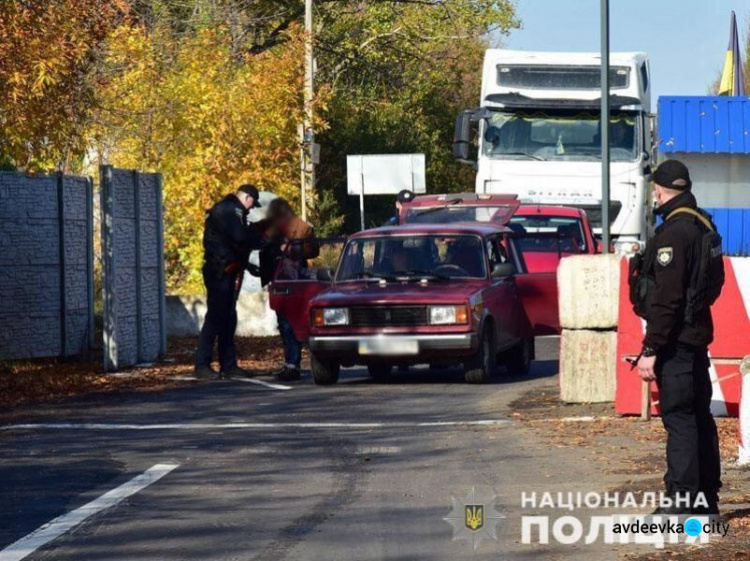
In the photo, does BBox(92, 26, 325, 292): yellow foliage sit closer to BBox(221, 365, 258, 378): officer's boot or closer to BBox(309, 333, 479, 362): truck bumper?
BBox(221, 365, 258, 378): officer's boot

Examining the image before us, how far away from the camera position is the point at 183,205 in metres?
30.0

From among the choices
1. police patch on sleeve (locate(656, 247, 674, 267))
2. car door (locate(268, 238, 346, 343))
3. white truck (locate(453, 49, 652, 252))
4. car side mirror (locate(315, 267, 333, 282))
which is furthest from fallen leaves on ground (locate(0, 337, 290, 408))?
police patch on sleeve (locate(656, 247, 674, 267))

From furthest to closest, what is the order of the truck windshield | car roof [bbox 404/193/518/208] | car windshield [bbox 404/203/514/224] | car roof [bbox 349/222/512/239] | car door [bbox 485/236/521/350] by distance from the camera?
the truck windshield, car roof [bbox 404/193/518/208], car windshield [bbox 404/203/514/224], car roof [bbox 349/222/512/239], car door [bbox 485/236/521/350]

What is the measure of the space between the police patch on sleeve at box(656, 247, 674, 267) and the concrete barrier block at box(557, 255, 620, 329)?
5.73m

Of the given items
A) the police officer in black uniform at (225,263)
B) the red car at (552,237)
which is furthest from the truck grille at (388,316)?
the red car at (552,237)

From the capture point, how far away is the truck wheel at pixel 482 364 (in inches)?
660

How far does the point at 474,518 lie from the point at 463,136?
65.0 feet

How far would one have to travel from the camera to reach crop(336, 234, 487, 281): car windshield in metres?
17.6

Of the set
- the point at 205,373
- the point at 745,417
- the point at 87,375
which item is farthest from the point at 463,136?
the point at 745,417

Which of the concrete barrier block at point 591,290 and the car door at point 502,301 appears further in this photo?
the car door at point 502,301

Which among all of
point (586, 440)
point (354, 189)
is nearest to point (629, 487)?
point (586, 440)

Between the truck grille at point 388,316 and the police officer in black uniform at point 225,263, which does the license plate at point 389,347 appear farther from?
the police officer in black uniform at point 225,263

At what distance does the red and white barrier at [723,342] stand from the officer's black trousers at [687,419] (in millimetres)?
4181

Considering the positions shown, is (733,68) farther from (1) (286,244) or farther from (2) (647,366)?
(2) (647,366)
